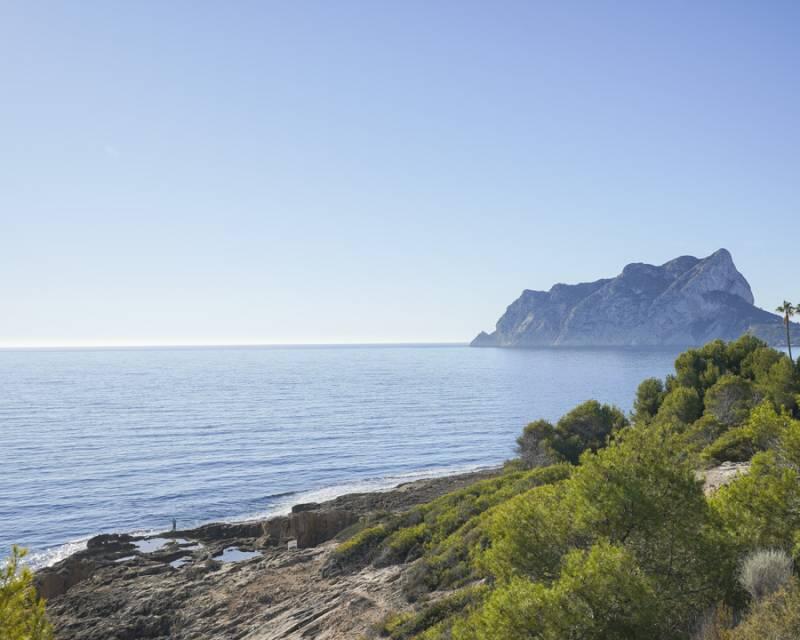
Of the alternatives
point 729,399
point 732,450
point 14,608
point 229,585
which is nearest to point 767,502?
point 14,608

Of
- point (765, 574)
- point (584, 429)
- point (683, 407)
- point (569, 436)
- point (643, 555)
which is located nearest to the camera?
point (765, 574)

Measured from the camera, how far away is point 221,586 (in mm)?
33500

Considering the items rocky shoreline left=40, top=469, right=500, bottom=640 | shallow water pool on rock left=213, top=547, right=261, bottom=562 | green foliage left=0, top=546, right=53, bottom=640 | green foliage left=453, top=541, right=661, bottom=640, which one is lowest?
shallow water pool on rock left=213, top=547, right=261, bottom=562

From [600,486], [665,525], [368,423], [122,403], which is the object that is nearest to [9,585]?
[600,486]

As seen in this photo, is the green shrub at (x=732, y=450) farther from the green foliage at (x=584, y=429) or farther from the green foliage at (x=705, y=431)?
the green foliage at (x=584, y=429)

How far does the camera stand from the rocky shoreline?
87.2 ft

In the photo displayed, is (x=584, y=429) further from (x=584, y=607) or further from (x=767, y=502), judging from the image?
(x=584, y=607)

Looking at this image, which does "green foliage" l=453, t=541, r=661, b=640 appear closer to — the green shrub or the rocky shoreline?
the rocky shoreline

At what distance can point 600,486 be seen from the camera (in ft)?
48.1

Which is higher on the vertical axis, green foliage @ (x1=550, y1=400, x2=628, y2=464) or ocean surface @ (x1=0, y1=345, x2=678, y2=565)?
green foliage @ (x1=550, y1=400, x2=628, y2=464)

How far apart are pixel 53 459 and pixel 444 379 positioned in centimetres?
13695

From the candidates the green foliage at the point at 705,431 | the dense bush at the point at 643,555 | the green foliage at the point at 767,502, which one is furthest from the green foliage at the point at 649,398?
the green foliage at the point at 767,502

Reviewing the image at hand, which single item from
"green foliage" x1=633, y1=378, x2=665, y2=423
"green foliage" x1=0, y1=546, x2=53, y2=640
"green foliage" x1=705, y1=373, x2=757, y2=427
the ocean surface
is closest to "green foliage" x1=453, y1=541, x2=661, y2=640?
"green foliage" x1=0, y1=546, x2=53, y2=640

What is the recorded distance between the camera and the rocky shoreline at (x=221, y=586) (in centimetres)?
2658
